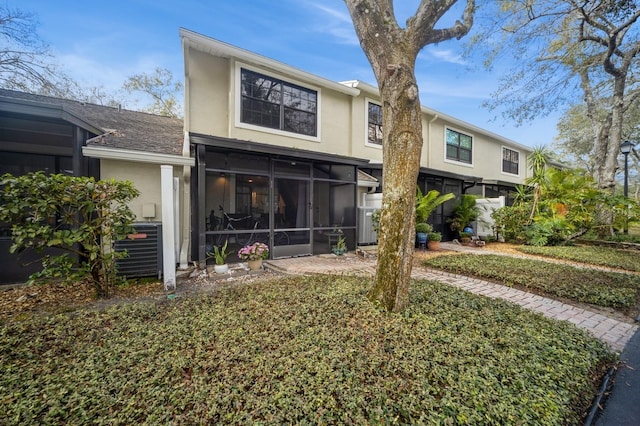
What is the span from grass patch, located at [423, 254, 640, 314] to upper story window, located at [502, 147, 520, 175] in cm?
1278

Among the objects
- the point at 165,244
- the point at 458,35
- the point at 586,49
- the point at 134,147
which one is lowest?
the point at 165,244

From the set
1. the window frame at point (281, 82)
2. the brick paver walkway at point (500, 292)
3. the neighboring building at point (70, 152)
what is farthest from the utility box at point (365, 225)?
the neighboring building at point (70, 152)

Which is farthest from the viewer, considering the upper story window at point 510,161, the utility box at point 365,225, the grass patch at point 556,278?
the upper story window at point 510,161

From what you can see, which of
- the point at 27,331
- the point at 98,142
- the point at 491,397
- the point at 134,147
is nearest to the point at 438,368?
the point at 491,397

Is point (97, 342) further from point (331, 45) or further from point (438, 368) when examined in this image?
point (331, 45)

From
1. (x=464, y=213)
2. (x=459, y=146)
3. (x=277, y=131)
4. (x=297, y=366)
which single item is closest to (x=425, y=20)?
(x=297, y=366)

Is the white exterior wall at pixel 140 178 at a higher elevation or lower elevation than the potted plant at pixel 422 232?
higher

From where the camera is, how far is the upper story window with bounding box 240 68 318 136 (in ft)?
25.4

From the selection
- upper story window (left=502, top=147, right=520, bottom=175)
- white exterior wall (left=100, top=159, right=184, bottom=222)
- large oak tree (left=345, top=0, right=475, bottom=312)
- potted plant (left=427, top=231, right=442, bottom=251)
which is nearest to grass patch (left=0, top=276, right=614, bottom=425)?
large oak tree (left=345, top=0, right=475, bottom=312)

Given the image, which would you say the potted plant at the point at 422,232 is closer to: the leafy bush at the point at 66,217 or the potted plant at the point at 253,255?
the potted plant at the point at 253,255

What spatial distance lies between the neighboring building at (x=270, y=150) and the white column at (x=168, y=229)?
134 cm

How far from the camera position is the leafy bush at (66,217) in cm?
357

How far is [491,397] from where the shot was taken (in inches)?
77.5

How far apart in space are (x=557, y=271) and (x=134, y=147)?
1009 cm
